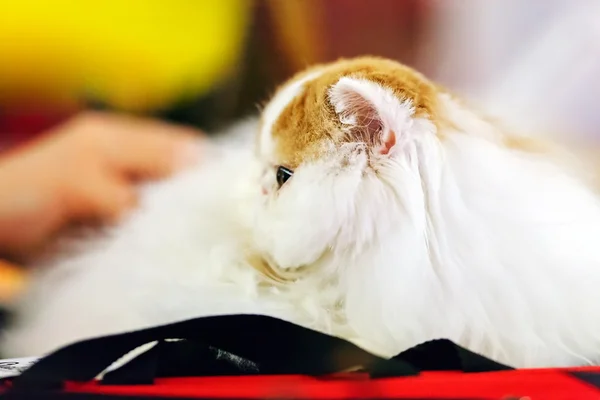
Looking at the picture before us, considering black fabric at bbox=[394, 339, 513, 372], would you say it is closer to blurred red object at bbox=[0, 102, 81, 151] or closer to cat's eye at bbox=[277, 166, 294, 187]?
cat's eye at bbox=[277, 166, 294, 187]

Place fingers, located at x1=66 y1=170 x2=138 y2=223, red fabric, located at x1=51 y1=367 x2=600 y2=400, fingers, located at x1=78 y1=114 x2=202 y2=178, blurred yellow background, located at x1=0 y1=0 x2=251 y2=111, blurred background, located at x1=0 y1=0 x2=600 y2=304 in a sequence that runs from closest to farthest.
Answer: red fabric, located at x1=51 y1=367 x2=600 y2=400 < fingers, located at x1=66 y1=170 x2=138 y2=223 < fingers, located at x1=78 y1=114 x2=202 y2=178 < blurred background, located at x1=0 y1=0 x2=600 y2=304 < blurred yellow background, located at x1=0 y1=0 x2=251 y2=111

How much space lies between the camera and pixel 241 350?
1.74 feet

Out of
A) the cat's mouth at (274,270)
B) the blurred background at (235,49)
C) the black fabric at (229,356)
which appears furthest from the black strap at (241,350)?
the blurred background at (235,49)

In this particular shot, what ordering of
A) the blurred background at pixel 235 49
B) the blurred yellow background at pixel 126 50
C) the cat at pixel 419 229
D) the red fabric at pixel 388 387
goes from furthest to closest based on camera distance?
the blurred yellow background at pixel 126 50
the blurred background at pixel 235 49
the cat at pixel 419 229
the red fabric at pixel 388 387

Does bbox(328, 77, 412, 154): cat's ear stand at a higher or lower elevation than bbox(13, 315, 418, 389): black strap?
higher

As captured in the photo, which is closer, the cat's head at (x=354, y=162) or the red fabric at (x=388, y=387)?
the red fabric at (x=388, y=387)

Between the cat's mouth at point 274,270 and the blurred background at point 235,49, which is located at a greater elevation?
the blurred background at point 235,49

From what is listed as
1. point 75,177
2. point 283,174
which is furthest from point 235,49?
point 283,174

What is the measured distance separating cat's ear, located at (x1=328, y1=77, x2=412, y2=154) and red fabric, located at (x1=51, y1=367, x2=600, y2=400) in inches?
8.4

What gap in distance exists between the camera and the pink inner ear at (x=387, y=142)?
549mm

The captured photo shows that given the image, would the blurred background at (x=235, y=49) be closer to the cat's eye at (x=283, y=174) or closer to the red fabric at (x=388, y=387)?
the cat's eye at (x=283, y=174)

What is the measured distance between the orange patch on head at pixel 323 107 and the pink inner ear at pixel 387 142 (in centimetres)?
4

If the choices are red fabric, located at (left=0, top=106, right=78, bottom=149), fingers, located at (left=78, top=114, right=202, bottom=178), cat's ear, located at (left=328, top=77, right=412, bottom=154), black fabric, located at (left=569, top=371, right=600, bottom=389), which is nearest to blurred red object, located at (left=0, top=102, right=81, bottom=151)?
red fabric, located at (left=0, top=106, right=78, bottom=149)

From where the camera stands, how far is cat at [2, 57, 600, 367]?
0.55 meters
